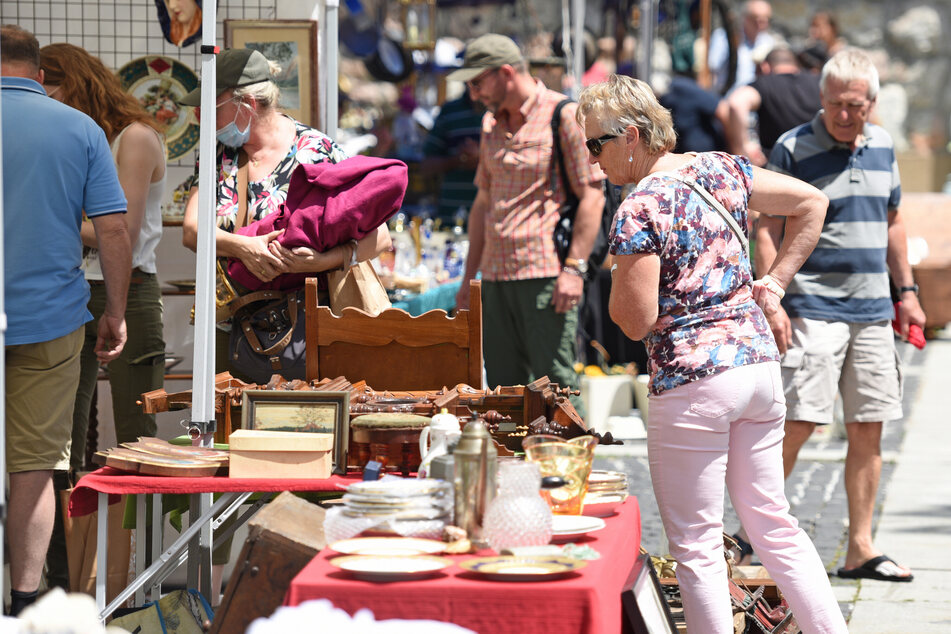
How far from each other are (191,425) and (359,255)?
3.06 feet

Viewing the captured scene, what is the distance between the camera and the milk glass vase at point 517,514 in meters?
2.72

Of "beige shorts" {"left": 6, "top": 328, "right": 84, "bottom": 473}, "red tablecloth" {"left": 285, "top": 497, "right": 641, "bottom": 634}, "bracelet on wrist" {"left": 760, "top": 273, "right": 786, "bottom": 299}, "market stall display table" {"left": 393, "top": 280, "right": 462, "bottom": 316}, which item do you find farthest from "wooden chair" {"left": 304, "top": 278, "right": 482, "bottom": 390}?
"market stall display table" {"left": 393, "top": 280, "right": 462, "bottom": 316}

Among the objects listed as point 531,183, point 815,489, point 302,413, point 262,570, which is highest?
point 531,183

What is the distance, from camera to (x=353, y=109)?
13297 millimetres

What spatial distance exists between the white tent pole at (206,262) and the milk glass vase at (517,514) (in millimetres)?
1104

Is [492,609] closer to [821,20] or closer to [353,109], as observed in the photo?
[821,20]

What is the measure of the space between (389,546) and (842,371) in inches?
115

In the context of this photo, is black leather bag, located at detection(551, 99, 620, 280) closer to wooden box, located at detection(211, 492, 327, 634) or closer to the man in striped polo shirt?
the man in striped polo shirt

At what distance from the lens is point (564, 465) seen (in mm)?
3010

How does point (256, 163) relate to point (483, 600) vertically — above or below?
above

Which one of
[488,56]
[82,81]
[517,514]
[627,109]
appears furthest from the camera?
[488,56]

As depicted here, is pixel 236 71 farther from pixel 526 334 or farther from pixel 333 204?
pixel 526 334

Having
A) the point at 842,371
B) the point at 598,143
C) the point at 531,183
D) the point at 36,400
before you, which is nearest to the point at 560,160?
the point at 531,183

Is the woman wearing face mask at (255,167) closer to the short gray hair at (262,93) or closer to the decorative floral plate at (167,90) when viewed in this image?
the short gray hair at (262,93)
